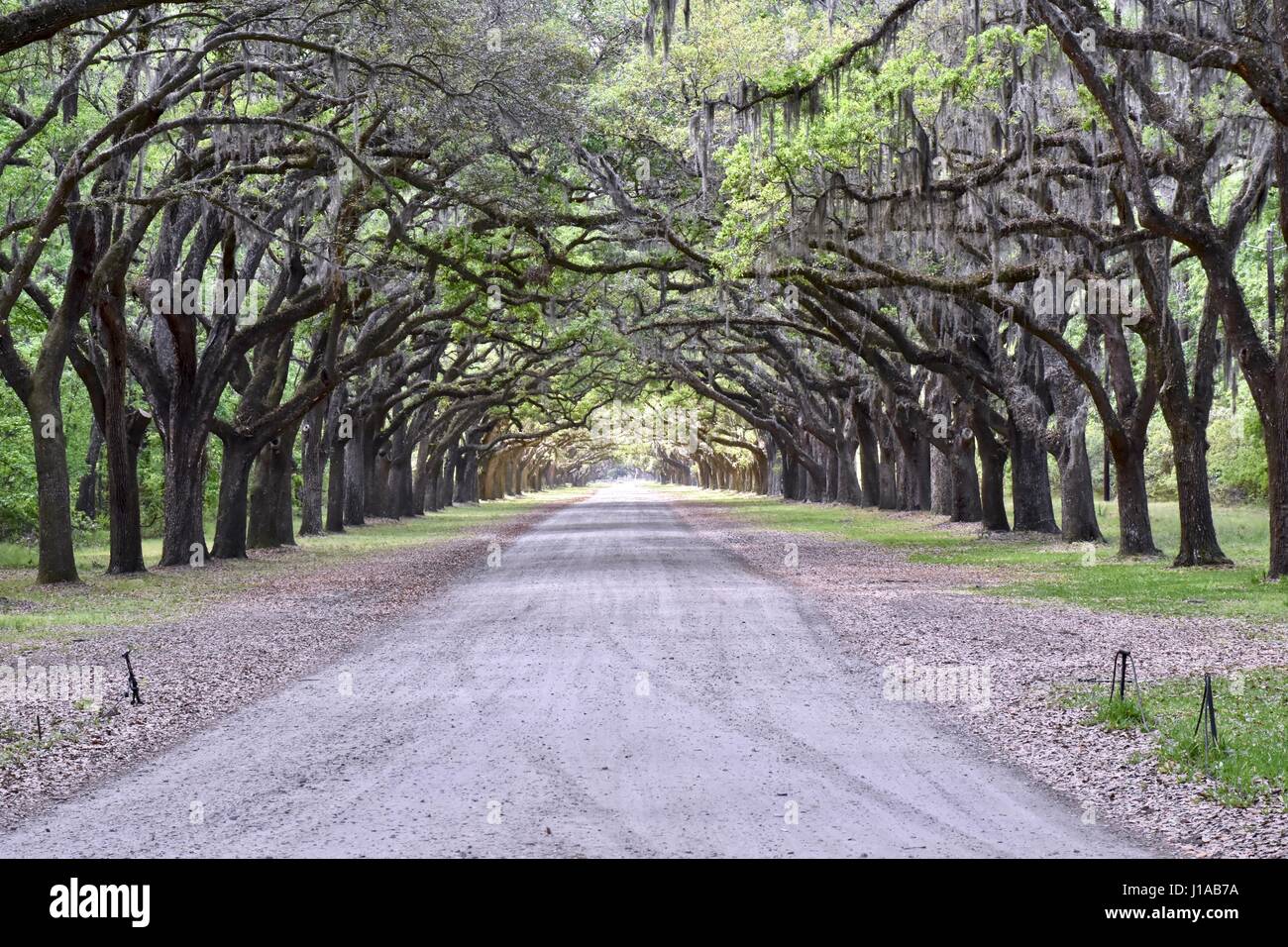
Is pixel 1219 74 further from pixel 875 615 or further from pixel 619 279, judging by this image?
pixel 619 279

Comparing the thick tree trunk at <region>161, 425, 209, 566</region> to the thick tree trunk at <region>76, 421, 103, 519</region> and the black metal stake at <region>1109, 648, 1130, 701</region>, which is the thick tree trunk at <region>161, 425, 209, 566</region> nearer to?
the thick tree trunk at <region>76, 421, 103, 519</region>

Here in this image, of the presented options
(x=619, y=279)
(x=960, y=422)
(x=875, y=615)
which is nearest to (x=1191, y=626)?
(x=875, y=615)

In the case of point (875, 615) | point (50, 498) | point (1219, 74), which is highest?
point (1219, 74)

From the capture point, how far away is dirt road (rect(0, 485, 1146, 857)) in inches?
243

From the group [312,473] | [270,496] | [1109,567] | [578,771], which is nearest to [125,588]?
[270,496]

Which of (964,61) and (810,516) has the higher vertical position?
(964,61)

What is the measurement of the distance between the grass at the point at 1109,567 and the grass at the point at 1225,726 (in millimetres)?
4362

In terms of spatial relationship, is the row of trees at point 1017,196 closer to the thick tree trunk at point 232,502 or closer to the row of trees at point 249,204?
the row of trees at point 249,204

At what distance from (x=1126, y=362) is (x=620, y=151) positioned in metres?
9.79

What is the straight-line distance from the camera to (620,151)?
2395 centimetres

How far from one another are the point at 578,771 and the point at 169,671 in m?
5.65

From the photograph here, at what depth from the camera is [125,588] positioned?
A: 19.6m

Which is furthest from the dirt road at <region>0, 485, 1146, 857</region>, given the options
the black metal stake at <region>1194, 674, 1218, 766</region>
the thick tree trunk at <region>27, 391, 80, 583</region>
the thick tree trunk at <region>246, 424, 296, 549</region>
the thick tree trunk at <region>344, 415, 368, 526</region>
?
the thick tree trunk at <region>344, 415, 368, 526</region>

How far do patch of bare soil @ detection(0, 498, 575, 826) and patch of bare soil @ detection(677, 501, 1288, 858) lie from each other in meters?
5.59
